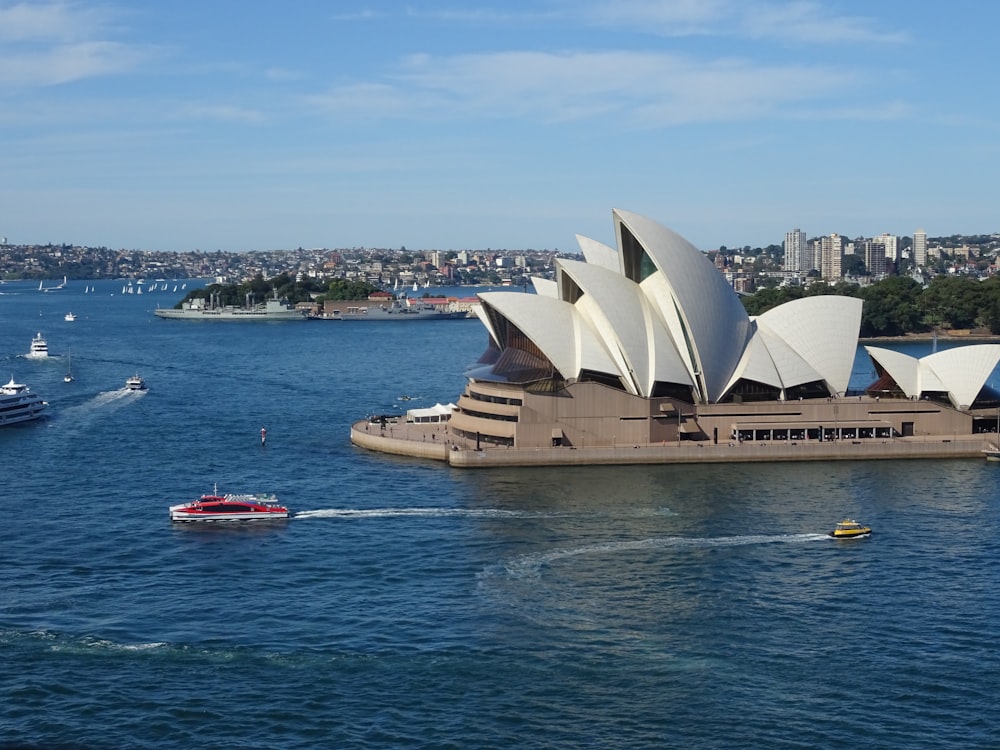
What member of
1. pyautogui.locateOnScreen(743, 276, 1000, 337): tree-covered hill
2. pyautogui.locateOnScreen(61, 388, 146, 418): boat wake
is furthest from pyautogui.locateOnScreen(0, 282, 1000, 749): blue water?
pyautogui.locateOnScreen(743, 276, 1000, 337): tree-covered hill

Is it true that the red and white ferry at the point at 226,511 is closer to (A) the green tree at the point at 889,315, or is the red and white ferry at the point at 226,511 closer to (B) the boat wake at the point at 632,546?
(B) the boat wake at the point at 632,546

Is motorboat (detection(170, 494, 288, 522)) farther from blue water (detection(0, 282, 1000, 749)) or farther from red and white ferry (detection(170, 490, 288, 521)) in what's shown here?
blue water (detection(0, 282, 1000, 749))

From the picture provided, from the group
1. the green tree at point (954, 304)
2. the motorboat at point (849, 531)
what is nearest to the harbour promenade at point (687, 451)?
the motorboat at point (849, 531)

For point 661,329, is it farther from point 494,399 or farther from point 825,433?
point 825,433

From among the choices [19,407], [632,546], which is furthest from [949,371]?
[19,407]

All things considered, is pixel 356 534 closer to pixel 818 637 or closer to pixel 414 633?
pixel 414 633
